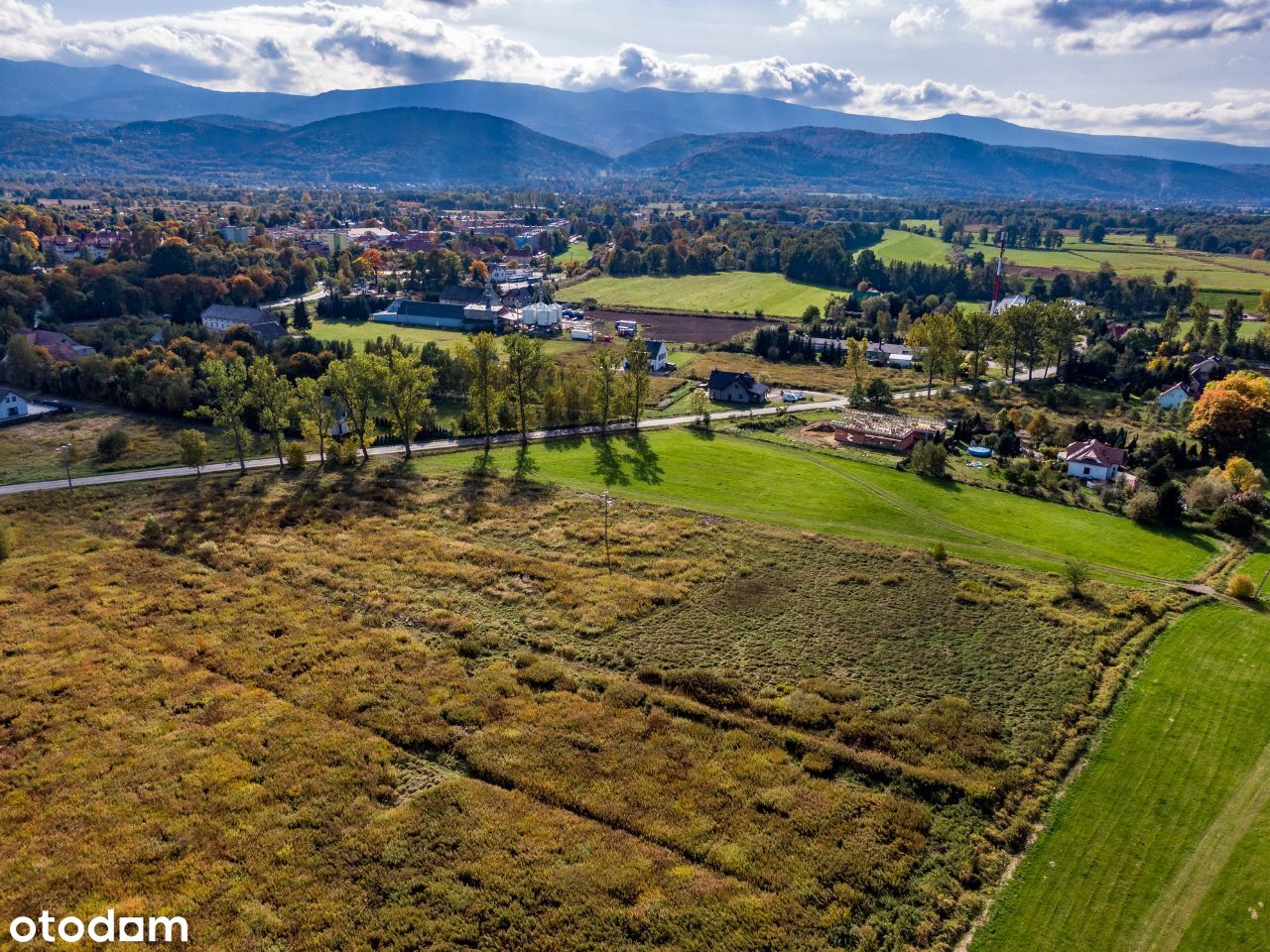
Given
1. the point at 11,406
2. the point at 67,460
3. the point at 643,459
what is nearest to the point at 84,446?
the point at 67,460

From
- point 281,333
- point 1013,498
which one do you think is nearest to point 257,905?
point 1013,498

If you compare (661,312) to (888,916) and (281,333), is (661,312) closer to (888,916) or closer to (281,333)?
(281,333)

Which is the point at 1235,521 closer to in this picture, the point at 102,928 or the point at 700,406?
the point at 700,406

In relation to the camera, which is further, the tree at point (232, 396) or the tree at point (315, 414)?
the tree at point (315, 414)

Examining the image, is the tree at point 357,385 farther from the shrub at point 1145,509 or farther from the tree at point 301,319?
the shrub at point 1145,509

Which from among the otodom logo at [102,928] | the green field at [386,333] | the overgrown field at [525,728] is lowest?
the otodom logo at [102,928]

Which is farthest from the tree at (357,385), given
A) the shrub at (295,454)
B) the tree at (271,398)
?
the shrub at (295,454)

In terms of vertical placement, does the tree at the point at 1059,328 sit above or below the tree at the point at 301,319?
above
